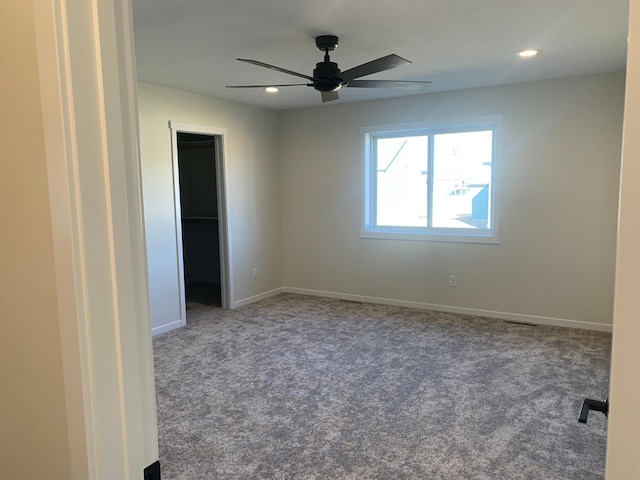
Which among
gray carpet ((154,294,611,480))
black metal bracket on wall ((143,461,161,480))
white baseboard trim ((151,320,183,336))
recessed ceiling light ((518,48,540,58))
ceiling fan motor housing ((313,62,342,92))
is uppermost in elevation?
recessed ceiling light ((518,48,540,58))

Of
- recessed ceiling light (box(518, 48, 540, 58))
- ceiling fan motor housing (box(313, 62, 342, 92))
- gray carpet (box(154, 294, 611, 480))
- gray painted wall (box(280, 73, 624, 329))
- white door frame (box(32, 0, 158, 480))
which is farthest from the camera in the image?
gray painted wall (box(280, 73, 624, 329))

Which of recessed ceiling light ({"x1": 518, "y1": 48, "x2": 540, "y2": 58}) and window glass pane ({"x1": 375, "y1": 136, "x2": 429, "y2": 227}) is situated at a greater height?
recessed ceiling light ({"x1": 518, "y1": 48, "x2": 540, "y2": 58})

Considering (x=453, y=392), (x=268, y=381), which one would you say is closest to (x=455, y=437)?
(x=453, y=392)

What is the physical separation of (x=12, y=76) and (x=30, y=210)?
0.78 ft

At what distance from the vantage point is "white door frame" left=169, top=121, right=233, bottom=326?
4688 millimetres

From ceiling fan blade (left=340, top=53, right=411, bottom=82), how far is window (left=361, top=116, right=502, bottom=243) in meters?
2.23

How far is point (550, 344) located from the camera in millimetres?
4023

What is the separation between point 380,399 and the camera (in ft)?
9.99

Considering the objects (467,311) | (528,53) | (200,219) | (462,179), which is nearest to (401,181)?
(462,179)

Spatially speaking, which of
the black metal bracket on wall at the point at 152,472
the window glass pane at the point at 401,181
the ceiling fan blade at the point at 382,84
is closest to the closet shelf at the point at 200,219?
the window glass pane at the point at 401,181

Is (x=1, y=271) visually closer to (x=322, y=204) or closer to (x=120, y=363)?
(x=120, y=363)

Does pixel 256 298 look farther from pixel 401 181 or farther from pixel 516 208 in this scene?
pixel 516 208

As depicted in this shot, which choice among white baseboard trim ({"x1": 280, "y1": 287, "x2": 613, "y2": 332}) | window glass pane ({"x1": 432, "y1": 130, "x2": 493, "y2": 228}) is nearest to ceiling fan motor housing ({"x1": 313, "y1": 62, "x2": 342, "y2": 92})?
window glass pane ({"x1": 432, "y1": 130, "x2": 493, "y2": 228})

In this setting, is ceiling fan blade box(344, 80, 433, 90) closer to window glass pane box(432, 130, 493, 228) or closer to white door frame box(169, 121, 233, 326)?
window glass pane box(432, 130, 493, 228)
